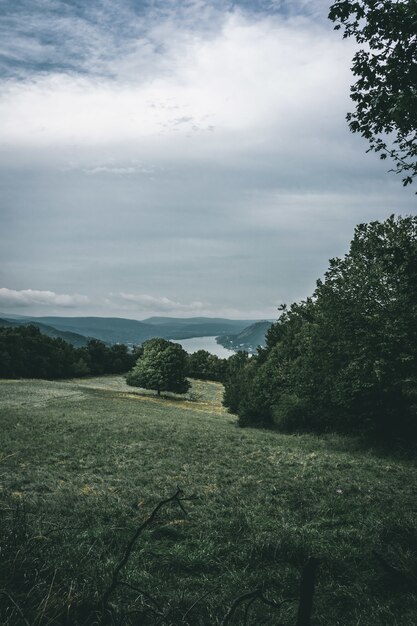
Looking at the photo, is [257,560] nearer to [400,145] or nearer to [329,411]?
[400,145]

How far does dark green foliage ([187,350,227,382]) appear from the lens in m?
109

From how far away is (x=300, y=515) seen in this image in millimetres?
10211

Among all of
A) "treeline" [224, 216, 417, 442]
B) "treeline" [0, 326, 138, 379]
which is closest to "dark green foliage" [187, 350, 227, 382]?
"treeline" [0, 326, 138, 379]

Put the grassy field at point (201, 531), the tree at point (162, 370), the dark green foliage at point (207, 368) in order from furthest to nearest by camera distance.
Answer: the dark green foliage at point (207, 368)
the tree at point (162, 370)
the grassy field at point (201, 531)

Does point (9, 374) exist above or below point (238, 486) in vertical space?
below

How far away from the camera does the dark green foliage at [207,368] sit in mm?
109037

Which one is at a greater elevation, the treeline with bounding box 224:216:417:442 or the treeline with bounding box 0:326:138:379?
the treeline with bounding box 224:216:417:442

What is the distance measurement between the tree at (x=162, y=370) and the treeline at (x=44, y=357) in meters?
22.7

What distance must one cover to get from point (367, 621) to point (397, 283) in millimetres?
18255

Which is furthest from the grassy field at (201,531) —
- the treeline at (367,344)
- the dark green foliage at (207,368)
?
the dark green foliage at (207,368)

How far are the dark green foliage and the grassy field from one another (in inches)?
3396

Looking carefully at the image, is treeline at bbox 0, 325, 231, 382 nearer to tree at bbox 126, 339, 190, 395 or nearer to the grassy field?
tree at bbox 126, 339, 190, 395

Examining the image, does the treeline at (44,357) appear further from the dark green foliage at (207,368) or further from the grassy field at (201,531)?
the grassy field at (201,531)

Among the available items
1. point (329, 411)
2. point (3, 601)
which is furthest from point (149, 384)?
point (3, 601)
